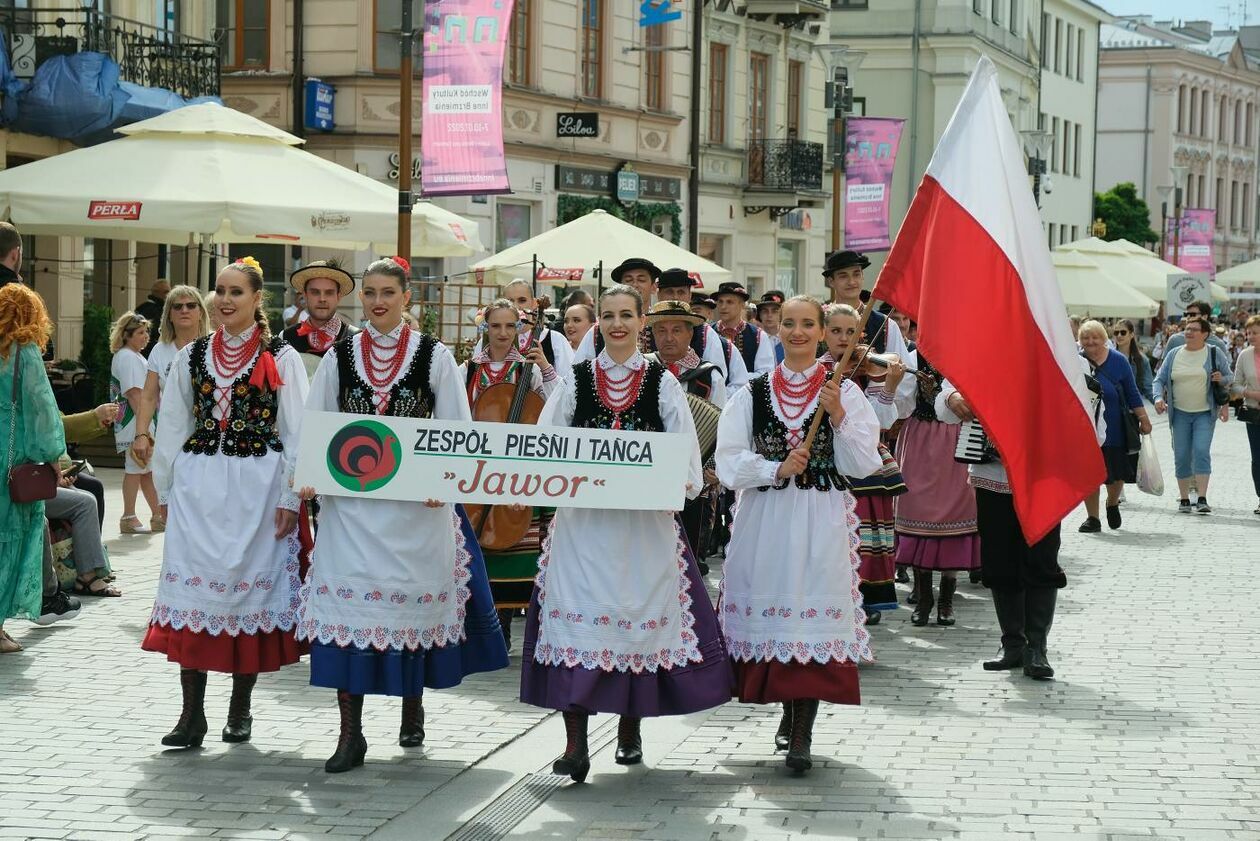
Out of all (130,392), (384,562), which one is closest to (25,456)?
(384,562)

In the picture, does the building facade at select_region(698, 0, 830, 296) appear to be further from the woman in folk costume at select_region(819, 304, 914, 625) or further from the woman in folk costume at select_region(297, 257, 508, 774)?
the woman in folk costume at select_region(297, 257, 508, 774)

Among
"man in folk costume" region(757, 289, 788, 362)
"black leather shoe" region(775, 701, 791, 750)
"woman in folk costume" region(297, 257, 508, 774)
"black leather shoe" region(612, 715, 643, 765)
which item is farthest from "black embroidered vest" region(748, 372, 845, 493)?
"man in folk costume" region(757, 289, 788, 362)

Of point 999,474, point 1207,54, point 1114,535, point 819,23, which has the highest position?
point 1207,54

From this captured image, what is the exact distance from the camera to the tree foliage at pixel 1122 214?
2869 inches

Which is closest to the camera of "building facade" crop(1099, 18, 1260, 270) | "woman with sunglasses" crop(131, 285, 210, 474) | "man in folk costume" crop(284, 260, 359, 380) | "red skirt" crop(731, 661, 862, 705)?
"red skirt" crop(731, 661, 862, 705)

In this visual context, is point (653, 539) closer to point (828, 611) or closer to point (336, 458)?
point (828, 611)

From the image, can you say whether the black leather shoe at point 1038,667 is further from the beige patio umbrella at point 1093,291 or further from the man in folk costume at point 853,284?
the beige patio umbrella at point 1093,291

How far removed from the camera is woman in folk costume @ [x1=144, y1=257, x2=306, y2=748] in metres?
7.55

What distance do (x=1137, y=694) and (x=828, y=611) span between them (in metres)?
2.51

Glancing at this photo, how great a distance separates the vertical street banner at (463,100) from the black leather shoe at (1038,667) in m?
8.25

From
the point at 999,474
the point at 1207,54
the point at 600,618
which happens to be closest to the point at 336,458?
the point at 600,618

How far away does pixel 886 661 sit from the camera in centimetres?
1020

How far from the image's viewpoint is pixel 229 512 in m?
7.58

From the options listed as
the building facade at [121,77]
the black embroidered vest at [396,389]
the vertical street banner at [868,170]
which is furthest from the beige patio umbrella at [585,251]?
the black embroidered vest at [396,389]
